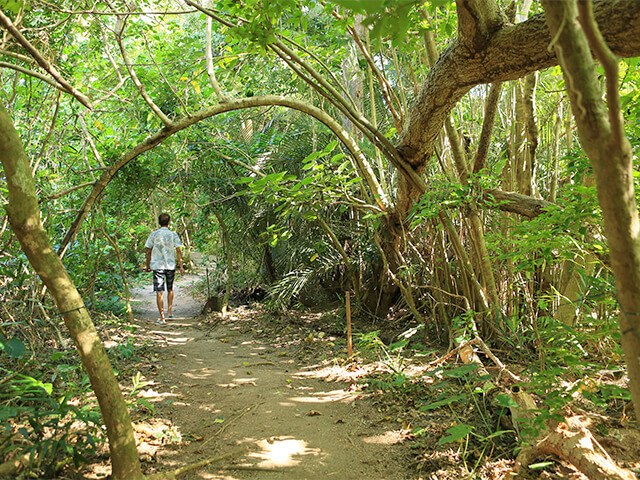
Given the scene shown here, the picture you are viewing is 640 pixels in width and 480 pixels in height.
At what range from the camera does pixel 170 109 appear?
6438mm

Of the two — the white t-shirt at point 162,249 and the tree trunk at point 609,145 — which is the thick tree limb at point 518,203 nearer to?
the tree trunk at point 609,145

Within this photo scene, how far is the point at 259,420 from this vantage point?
300cm

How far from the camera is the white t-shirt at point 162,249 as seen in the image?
638 cm

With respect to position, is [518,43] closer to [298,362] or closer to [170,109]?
[298,362]

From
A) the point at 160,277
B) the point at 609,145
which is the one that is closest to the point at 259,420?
the point at 609,145

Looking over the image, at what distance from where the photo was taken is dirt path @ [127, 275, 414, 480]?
7.79 feet

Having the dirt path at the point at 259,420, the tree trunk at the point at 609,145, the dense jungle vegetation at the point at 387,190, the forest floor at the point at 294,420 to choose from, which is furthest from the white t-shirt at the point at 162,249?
the tree trunk at the point at 609,145

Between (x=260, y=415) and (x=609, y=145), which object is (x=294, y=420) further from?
(x=609, y=145)

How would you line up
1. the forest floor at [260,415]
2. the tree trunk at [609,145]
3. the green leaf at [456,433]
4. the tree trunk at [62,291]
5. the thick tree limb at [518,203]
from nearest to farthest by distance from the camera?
the tree trunk at [609,145], the tree trunk at [62,291], the green leaf at [456,433], the forest floor at [260,415], the thick tree limb at [518,203]

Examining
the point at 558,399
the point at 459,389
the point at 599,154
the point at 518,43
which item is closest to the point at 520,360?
the point at 459,389

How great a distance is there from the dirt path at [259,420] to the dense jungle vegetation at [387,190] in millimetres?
496

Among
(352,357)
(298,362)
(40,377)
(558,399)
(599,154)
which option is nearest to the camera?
(599,154)

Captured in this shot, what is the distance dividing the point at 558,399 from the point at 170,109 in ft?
20.5

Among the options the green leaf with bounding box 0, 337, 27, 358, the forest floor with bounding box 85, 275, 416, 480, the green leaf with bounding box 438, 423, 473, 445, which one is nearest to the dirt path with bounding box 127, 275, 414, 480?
the forest floor with bounding box 85, 275, 416, 480
